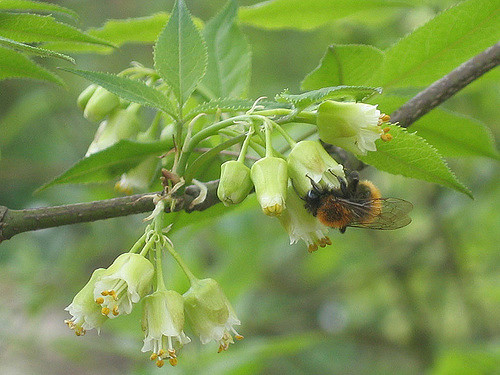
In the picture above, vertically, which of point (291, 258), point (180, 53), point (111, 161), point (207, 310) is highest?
point (180, 53)

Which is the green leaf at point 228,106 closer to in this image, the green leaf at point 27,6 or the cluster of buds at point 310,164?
the cluster of buds at point 310,164

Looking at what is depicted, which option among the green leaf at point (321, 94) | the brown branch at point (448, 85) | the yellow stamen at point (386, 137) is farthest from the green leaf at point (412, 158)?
the brown branch at point (448, 85)

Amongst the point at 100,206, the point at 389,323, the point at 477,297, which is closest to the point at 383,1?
the point at 100,206

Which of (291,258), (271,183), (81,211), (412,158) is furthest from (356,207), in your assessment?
(291,258)

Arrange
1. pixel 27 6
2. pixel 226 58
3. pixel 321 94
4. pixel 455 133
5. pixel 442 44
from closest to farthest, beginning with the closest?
1. pixel 321 94
2. pixel 27 6
3. pixel 442 44
4. pixel 455 133
5. pixel 226 58

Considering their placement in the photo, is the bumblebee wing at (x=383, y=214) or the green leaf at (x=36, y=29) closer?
the green leaf at (x=36, y=29)

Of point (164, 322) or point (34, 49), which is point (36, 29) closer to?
point (34, 49)

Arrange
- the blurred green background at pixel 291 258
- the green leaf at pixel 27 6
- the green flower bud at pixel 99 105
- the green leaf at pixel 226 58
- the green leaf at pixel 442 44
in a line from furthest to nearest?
the blurred green background at pixel 291 258 < the green leaf at pixel 226 58 < the green flower bud at pixel 99 105 < the green leaf at pixel 442 44 < the green leaf at pixel 27 6
